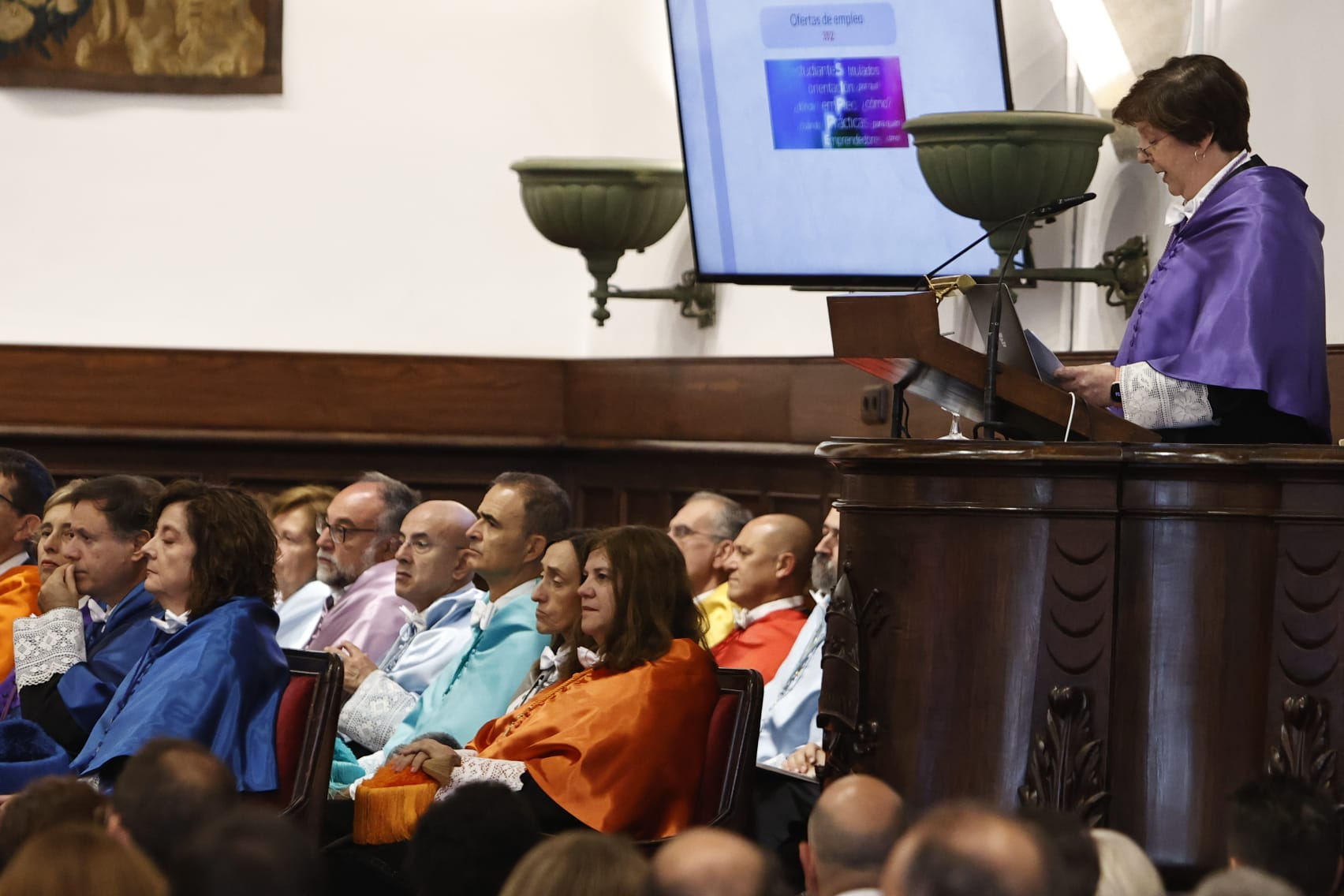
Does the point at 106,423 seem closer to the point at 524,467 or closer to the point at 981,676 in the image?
the point at 524,467

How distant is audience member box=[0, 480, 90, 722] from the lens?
509 centimetres

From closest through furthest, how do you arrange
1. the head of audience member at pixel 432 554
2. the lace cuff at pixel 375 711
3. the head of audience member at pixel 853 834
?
the head of audience member at pixel 853 834
the lace cuff at pixel 375 711
the head of audience member at pixel 432 554

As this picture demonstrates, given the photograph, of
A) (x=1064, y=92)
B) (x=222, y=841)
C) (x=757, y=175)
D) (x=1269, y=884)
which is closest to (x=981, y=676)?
(x=1269, y=884)

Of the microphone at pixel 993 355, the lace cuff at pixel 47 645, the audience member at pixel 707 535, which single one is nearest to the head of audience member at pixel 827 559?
the audience member at pixel 707 535

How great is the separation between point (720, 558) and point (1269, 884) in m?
4.43

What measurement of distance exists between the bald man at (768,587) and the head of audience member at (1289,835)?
10.3 ft

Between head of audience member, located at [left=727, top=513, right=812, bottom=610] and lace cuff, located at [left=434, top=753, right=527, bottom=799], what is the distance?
1551 mm

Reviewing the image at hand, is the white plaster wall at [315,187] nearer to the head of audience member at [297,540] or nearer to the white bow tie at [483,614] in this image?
the head of audience member at [297,540]

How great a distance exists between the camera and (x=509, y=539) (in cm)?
585

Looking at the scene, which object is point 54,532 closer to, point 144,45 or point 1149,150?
point 1149,150

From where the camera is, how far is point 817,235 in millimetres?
7465

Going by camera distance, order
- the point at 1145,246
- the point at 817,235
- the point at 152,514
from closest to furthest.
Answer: the point at 152,514 < the point at 1145,246 < the point at 817,235

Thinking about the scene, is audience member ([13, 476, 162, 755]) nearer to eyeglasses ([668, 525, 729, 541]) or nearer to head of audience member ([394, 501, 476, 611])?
head of audience member ([394, 501, 476, 611])

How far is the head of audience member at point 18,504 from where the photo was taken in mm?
6023
